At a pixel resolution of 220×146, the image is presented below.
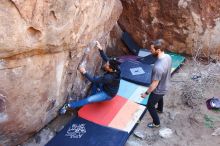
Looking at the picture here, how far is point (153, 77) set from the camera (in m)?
5.86

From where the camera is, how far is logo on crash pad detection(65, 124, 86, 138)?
6.11 m

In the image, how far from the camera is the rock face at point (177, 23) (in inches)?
329

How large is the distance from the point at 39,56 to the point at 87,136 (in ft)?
4.89

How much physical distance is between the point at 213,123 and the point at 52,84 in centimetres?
275

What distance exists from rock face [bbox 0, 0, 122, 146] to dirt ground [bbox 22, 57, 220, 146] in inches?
Answer: 19.7

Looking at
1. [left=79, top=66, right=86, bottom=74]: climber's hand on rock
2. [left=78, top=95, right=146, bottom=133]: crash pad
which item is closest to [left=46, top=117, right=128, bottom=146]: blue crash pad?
[left=78, top=95, right=146, bottom=133]: crash pad

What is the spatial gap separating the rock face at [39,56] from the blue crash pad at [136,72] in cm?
113

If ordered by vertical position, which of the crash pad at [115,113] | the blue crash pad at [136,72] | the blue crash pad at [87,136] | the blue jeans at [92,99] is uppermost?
the blue crash pad at [136,72]

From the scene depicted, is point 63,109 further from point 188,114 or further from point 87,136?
point 188,114

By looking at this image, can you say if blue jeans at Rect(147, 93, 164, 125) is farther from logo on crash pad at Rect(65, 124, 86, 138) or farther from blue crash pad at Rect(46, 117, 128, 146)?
logo on crash pad at Rect(65, 124, 86, 138)

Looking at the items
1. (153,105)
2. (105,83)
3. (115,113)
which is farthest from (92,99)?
(153,105)

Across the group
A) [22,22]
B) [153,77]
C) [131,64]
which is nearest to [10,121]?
[22,22]

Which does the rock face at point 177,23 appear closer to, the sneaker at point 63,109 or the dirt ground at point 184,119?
the dirt ground at point 184,119

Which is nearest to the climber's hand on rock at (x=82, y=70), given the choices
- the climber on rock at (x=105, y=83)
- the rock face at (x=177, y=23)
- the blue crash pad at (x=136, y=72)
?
the climber on rock at (x=105, y=83)
